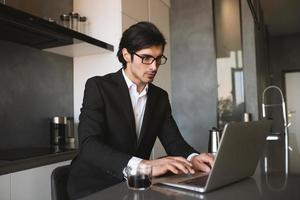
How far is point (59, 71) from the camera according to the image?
2711 millimetres

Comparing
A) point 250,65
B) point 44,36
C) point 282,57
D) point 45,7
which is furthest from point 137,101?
point 282,57

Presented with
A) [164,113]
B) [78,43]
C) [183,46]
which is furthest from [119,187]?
[183,46]

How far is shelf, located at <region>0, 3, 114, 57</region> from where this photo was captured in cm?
171

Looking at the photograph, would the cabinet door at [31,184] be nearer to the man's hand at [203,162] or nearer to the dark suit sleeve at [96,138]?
the dark suit sleeve at [96,138]

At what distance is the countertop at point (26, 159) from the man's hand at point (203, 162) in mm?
1003

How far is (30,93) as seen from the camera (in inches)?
95.0

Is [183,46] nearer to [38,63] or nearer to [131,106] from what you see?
[38,63]

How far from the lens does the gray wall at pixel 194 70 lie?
3516 mm

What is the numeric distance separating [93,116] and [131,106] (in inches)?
7.0

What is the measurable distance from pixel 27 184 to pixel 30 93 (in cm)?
84

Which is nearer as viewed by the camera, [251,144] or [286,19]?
[251,144]

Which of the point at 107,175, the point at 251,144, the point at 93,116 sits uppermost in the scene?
the point at 93,116

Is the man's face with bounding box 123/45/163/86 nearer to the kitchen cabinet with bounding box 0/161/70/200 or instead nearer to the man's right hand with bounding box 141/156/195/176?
the man's right hand with bounding box 141/156/195/176

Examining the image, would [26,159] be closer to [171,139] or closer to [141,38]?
[171,139]
